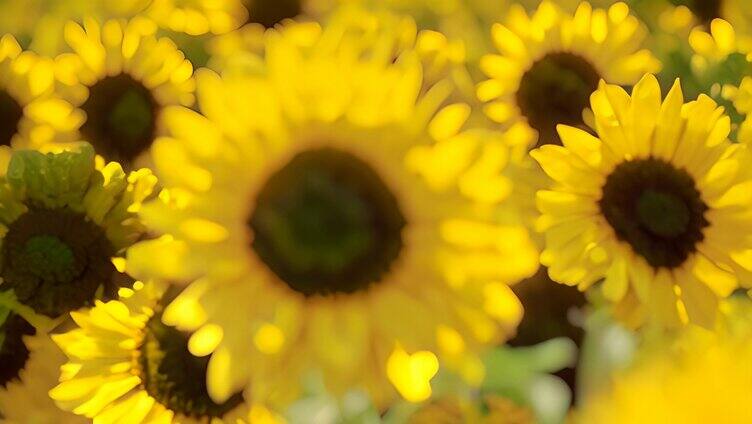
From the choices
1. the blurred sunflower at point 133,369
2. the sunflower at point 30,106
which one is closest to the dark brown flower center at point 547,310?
the blurred sunflower at point 133,369

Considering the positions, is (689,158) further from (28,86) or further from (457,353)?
(28,86)

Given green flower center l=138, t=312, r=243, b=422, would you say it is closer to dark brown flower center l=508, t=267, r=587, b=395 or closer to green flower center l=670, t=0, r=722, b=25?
dark brown flower center l=508, t=267, r=587, b=395

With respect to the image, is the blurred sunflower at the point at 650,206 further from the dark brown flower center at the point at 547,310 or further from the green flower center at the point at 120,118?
the green flower center at the point at 120,118

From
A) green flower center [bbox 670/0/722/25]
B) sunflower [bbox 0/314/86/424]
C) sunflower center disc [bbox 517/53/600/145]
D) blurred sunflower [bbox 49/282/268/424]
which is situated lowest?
sunflower [bbox 0/314/86/424]

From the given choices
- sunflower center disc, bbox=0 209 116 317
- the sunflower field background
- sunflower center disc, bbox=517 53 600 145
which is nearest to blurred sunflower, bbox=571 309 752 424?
the sunflower field background

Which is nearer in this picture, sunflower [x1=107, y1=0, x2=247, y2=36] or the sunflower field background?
the sunflower field background

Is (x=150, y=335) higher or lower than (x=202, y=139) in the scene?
lower

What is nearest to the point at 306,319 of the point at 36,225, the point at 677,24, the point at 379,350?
the point at 379,350
